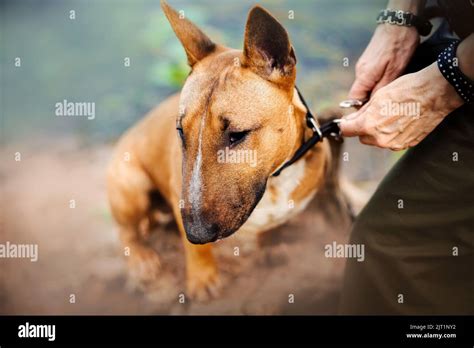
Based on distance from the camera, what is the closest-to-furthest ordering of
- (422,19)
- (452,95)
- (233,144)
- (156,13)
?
1. (452,95)
2. (233,144)
3. (422,19)
4. (156,13)

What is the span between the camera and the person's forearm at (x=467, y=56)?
69.1 inches

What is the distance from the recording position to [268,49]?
6.59ft

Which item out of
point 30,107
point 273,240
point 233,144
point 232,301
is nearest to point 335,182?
point 273,240

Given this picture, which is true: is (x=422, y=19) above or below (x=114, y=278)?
above

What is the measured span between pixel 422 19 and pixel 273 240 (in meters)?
1.28

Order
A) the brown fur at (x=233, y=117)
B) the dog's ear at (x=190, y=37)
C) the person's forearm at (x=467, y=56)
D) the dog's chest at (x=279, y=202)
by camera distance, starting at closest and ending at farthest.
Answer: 1. the person's forearm at (x=467, y=56)
2. the brown fur at (x=233, y=117)
3. the dog's ear at (x=190, y=37)
4. the dog's chest at (x=279, y=202)

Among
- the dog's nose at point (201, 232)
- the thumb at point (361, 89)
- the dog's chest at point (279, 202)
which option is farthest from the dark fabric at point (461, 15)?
the dog's nose at point (201, 232)

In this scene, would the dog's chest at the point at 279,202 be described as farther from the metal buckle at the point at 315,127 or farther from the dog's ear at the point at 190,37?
the dog's ear at the point at 190,37

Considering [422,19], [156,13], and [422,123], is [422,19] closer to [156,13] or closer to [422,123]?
[422,123]

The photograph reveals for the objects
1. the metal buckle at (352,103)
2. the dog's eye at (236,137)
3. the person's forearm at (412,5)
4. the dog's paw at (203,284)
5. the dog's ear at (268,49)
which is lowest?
the dog's paw at (203,284)

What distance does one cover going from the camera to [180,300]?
281 centimetres

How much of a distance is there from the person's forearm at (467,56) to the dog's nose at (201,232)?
995 millimetres

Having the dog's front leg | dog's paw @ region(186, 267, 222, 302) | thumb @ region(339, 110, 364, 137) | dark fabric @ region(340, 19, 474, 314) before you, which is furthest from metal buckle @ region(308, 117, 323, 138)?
dog's paw @ region(186, 267, 222, 302)

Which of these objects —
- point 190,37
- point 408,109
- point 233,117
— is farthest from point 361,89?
point 190,37
